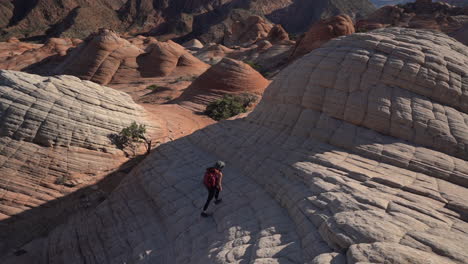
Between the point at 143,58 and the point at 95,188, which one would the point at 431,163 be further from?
the point at 143,58

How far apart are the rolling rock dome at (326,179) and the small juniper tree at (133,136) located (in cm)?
302

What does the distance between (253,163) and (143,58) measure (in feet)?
106

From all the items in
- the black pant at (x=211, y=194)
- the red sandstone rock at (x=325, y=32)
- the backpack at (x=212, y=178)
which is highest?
the red sandstone rock at (x=325, y=32)

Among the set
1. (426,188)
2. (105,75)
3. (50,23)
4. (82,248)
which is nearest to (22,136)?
(82,248)

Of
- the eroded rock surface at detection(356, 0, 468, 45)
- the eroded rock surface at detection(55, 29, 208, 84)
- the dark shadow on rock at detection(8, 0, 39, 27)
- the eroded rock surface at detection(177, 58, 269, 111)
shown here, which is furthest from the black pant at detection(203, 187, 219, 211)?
the dark shadow on rock at detection(8, 0, 39, 27)

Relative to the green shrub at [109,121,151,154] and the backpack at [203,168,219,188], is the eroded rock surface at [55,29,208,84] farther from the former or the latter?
the backpack at [203,168,219,188]

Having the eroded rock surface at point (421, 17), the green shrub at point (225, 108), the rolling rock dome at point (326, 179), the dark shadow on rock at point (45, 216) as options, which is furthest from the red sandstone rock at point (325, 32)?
the dark shadow on rock at point (45, 216)

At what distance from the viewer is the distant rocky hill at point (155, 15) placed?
91.2 meters

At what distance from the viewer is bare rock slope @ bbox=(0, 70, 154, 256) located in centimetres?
1054

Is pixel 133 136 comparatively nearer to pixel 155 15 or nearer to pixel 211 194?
pixel 211 194

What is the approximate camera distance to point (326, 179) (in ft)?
22.5

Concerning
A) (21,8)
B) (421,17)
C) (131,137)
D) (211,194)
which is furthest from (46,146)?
(21,8)

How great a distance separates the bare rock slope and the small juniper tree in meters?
0.41

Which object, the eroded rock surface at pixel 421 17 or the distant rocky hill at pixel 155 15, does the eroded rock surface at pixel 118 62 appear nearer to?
the eroded rock surface at pixel 421 17
